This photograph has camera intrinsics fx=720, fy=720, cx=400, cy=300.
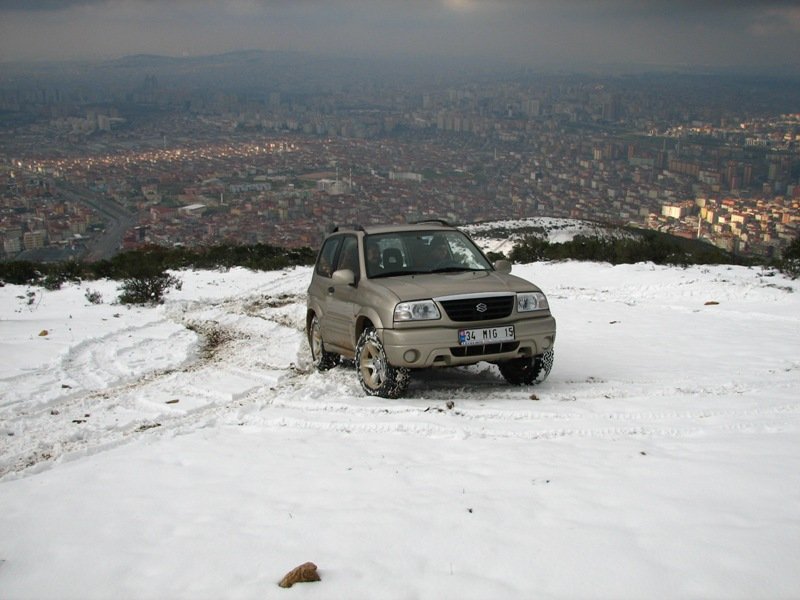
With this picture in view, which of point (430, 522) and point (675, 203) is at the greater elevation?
point (430, 522)

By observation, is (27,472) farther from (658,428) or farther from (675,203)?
(675,203)

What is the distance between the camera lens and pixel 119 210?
169ft

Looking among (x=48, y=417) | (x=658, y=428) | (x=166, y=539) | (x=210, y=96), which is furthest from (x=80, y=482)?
(x=210, y=96)

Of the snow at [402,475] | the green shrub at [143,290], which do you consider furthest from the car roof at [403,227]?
the green shrub at [143,290]

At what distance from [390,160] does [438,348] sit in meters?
79.4

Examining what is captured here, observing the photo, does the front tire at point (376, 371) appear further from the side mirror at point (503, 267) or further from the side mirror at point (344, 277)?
the side mirror at point (503, 267)

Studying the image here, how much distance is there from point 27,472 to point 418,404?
3.41 meters

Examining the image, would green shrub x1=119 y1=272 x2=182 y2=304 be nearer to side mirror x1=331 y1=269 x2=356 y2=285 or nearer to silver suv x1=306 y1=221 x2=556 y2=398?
silver suv x1=306 y1=221 x2=556 y2=398

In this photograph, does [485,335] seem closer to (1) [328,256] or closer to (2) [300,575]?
(1) [328,256]

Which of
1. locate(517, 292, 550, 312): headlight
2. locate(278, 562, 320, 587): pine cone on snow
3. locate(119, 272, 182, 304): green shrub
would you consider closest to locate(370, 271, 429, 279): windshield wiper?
locate(517, 292, 550, 312): headlight

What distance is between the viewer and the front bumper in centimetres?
701

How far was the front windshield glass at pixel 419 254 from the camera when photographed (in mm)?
8219

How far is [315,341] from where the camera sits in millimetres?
9602

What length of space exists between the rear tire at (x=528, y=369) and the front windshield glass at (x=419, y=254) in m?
1.17
